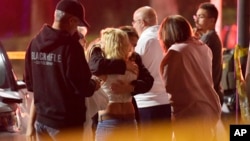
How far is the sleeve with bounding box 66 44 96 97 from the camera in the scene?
18.5 ft

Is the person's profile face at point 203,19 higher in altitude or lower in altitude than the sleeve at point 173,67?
higher

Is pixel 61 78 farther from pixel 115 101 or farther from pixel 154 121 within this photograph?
pixel 154 121

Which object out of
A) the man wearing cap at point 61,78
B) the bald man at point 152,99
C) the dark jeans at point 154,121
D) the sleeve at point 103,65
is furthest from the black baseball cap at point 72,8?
the dark jeans at point 154,121

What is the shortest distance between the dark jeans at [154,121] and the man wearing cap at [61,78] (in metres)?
1.46

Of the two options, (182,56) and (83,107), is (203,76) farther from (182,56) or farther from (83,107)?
(83,107)

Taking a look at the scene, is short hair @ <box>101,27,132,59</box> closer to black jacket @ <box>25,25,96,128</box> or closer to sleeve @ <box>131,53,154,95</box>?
sleeve @ <box>131,53,154,95</box>

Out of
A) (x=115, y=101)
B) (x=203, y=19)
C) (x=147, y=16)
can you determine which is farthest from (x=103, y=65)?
(x=203, y=19)

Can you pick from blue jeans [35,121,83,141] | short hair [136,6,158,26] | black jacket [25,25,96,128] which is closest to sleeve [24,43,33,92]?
black jacket [25,25,96,128]

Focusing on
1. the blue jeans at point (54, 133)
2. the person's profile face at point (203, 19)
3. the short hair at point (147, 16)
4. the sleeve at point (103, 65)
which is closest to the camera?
the blue jeans at point (54, 133)

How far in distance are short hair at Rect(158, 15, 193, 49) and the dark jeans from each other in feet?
3.22

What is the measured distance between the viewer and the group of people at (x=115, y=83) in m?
5.70

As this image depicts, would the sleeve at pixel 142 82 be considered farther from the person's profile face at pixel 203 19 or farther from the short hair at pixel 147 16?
the person's profile face at pixel 203 19

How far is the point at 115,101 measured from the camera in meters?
6.21

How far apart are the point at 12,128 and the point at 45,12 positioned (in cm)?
600
